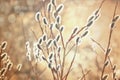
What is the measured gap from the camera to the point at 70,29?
160 cm

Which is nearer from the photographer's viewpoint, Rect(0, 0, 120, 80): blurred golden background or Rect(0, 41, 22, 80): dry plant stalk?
Rect(0, 0, 120, 80): blurred golden background

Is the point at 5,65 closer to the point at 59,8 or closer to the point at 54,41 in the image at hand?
the point at 54,41

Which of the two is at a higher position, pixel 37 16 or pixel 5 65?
pixel 37 16

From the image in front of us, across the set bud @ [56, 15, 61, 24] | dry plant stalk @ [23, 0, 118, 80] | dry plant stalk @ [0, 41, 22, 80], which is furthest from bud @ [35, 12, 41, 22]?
dry plant stalk @ [0, 41, 22, 80]

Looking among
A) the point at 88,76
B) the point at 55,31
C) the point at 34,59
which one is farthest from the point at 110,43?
the point at 34,59

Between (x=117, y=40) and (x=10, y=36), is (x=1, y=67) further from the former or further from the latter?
(x=117, y=40)

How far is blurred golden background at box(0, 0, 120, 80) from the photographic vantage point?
1.53 m

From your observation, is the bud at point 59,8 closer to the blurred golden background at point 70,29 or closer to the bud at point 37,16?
the blurred golden background at point 70,29

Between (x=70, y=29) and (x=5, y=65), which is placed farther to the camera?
(x=5, y=65)

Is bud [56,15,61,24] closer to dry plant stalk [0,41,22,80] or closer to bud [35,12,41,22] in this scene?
bud [35,12,41,22]

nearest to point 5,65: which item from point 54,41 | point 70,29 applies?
point 54,41

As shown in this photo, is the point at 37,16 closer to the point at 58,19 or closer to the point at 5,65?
the point at 58,19

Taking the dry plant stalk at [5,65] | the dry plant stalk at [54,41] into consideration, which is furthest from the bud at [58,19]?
the dry plant stalk at [5,65]

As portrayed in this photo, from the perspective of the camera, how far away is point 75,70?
158cm
